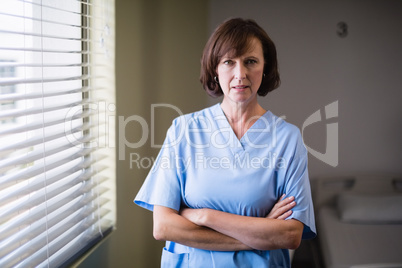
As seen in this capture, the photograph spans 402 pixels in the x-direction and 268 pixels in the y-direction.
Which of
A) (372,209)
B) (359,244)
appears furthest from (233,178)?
(372,209)

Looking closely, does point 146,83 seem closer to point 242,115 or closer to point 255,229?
point 242,115

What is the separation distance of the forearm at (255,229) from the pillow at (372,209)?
2.83ft

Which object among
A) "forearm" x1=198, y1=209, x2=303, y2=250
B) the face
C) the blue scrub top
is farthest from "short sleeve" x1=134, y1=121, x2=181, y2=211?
the face

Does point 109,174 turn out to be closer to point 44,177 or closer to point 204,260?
point 44,177

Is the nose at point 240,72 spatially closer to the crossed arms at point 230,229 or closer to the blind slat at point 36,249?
the crossed arms at point 230,229

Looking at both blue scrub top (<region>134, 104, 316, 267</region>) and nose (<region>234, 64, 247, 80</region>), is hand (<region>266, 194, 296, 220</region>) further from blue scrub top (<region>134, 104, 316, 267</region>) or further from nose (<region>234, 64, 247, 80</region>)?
nose (<region>234, 64, 247, 80</region>)

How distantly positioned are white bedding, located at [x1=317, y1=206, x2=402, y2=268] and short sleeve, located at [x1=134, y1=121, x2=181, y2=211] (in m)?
0.91

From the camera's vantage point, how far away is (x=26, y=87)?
117 centimetres

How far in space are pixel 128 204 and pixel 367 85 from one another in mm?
1179

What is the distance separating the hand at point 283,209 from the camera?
1165 mm

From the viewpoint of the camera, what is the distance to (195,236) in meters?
1.16

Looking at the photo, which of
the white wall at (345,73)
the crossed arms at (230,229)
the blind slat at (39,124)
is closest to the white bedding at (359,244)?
the white wall at (345,73)

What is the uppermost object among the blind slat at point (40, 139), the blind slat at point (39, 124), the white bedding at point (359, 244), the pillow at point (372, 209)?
the blind slat at point (39, 124)

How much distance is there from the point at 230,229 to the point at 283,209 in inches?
A: 6.2
